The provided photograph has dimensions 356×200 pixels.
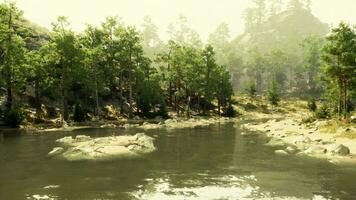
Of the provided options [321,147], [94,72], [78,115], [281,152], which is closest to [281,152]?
[281,152]

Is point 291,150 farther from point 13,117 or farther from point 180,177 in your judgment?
point 13,117

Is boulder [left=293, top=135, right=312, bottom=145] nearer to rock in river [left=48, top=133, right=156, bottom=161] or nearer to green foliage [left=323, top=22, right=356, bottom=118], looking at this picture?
rock in river [left=48, top=133, right=156, bottom=161]

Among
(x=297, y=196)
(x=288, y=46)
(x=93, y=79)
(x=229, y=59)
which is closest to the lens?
(x=297, y=196)

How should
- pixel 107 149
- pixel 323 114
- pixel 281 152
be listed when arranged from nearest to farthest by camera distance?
1. pixel 107 149
2. pixel 281 152
3. pixel 323 114

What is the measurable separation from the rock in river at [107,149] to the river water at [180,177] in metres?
1.20

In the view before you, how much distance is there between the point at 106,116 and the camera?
229 feet

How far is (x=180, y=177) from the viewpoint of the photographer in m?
19.3

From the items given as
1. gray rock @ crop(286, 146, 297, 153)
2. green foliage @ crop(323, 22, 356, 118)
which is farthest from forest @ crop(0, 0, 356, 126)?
gray rock @ crop(286, 146, 297, 153)

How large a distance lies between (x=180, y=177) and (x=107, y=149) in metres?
9.41

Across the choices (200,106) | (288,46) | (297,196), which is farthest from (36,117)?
(288,46)

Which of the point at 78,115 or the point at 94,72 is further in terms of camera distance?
the point at 94,72

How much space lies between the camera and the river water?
15902 mm

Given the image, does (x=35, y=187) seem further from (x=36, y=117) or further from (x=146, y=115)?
(x=146, y=115)

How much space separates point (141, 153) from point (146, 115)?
156 ft
